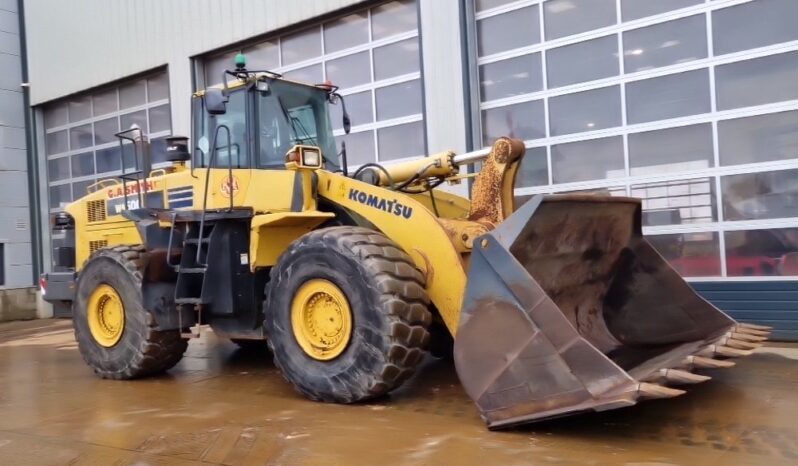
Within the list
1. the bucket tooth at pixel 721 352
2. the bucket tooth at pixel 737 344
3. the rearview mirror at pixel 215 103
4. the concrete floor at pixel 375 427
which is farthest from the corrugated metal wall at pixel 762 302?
the rearview mirror at pixel 215 103

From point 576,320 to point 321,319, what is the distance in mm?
1979

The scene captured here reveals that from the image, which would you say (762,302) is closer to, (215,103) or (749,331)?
(749,331)

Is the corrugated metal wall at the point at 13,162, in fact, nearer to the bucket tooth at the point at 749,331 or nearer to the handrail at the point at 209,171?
the handrail at the point at 209,171

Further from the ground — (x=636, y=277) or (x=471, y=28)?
(x=471, y=28)

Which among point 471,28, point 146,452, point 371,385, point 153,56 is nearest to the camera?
point 146,452

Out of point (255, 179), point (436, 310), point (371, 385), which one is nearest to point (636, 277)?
point (436, 310)

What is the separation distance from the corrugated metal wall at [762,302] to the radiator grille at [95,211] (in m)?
6.92

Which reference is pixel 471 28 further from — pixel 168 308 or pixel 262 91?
pixel 168 308

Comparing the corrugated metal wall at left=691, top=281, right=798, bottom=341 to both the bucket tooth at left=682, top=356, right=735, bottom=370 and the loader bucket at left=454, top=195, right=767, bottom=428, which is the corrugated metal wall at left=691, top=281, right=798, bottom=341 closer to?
the loader bucket at left=454, top=195, right=767, bottom=428

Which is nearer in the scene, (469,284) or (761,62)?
(469,284)

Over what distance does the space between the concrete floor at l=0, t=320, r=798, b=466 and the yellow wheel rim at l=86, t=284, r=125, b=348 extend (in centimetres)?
50

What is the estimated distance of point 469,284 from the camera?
457 centimetres

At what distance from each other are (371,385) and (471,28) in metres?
6.46

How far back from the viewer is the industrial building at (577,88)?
7934 millimetres
